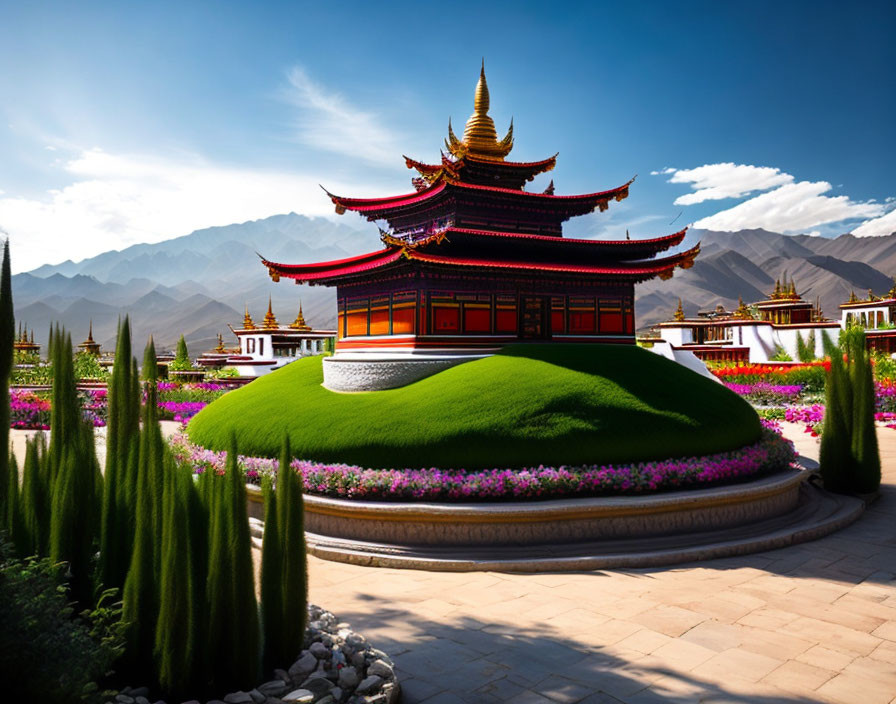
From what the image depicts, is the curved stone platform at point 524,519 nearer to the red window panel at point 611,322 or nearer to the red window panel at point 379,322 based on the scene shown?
the red window panel at point 379,322

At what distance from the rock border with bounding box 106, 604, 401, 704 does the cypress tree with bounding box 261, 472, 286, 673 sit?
168mm

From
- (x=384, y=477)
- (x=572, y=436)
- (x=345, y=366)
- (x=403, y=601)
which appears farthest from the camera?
(x=345, y=366)

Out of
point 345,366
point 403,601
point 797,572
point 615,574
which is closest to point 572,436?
point 615,574

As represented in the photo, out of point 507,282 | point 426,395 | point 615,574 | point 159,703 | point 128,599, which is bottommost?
point 615,574

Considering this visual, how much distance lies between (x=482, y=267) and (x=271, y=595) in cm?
1314

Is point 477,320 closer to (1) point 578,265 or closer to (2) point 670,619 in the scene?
(1) point 578,265

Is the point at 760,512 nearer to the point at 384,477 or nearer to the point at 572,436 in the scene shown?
the point at 572,436

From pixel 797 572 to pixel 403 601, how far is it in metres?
5.71

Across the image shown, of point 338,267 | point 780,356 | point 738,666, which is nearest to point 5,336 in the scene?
point 738,666

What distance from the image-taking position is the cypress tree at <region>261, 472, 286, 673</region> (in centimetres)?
498

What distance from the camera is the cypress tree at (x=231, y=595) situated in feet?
15.1

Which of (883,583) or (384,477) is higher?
(384,477)

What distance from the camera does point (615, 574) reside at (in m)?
8.66

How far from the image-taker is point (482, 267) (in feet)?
56.1
